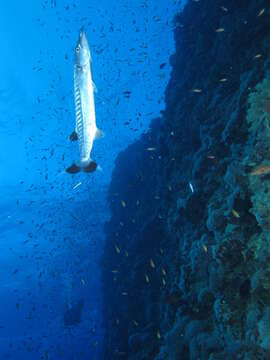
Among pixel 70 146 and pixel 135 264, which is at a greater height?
pixel 70 146

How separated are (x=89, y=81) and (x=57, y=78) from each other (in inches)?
1079

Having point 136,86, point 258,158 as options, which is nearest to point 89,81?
point 258,158

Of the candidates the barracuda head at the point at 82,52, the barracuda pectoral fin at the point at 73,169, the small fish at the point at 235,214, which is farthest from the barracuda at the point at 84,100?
the small fish at the point at 235,214

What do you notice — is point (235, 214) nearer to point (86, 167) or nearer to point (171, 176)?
point (86, 167)

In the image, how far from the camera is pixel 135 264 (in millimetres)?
16219

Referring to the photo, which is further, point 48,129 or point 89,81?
point 48,129

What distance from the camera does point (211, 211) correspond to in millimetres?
6250

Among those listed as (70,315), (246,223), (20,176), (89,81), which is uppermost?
(20,176)

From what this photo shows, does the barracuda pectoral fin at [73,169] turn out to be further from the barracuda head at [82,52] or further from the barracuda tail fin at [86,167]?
the barracuda head at [82,52]

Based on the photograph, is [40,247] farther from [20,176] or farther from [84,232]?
[20,176]

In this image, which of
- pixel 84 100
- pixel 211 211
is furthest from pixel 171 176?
pixel 84 100

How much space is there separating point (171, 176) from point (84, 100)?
10.5m

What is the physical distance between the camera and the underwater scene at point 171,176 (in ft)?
15.9

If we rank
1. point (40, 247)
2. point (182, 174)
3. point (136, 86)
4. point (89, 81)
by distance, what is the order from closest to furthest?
point (89, 81) → point (182, 174) → point (136, 86) → point (40, 247)
